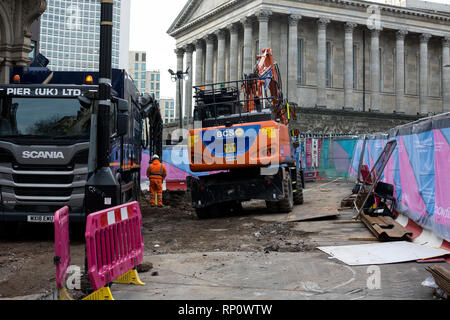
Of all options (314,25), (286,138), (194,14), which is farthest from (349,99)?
(286,138)

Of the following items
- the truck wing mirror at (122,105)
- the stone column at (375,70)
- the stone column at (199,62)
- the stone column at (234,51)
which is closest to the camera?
the truck wing mirror at (122,105)

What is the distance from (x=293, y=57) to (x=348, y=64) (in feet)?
25.0

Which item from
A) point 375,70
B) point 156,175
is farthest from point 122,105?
point 375,70

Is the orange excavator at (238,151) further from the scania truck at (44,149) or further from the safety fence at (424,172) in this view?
the scania truck at (44,149)

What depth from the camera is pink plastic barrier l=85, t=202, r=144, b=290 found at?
5.18m

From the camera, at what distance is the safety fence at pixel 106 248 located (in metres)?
5.20

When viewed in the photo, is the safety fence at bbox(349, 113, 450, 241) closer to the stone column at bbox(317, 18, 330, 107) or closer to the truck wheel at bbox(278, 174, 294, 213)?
the truck wheel at bbox(278, 174, 294, 213)

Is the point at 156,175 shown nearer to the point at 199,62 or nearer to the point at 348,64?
the point at 348,64

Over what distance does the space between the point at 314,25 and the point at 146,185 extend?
37.6 meters

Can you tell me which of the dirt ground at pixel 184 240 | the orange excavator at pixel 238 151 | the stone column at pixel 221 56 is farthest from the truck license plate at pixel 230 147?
the stone column at pixel 221 56

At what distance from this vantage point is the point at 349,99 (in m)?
56.1

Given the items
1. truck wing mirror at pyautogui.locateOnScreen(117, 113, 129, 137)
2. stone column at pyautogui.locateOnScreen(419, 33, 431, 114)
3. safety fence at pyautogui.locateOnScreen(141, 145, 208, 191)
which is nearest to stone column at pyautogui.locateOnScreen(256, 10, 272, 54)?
stone column at pyautogui.locateOnScreen(419, 33, 431, 114)

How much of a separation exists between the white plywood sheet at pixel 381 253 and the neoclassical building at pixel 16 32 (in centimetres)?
1395
